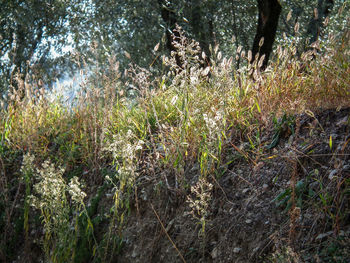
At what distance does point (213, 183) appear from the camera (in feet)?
9.29

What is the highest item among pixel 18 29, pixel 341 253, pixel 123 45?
pixel 18 29

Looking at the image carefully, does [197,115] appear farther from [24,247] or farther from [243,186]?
[24,247]

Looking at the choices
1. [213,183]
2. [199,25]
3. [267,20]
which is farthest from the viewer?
[199,25]

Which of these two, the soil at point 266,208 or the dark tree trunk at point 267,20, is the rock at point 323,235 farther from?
the dark tree trunk at point 267,20

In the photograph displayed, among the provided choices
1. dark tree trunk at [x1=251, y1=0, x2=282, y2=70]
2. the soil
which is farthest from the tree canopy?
the soil

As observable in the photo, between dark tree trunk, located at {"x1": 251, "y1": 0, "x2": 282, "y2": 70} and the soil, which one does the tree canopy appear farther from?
the soil

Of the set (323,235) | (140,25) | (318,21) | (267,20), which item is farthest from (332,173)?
(140,25)

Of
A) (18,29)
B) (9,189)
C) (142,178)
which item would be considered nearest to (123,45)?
(18,29)

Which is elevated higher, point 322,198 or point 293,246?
point 322,198

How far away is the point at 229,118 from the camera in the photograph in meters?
3.40

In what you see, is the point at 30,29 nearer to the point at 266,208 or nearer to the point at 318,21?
the point at 318,21

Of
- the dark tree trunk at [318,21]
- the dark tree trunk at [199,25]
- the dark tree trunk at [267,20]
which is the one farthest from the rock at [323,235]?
the dark tree trunk at [199,25]

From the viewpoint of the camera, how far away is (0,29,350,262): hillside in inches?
87.6

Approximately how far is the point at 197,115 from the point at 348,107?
3.80 ft
